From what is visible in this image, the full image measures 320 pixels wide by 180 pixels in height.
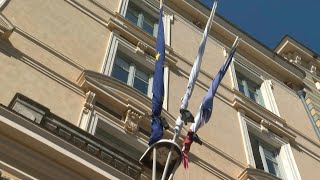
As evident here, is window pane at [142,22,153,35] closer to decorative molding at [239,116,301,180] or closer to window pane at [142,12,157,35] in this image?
window pane at [142,12,157,35]

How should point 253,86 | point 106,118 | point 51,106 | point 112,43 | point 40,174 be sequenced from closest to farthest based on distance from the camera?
point 40,174, point 51,106, point 106,118, point 112,43, point 253,86

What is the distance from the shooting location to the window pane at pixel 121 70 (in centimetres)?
1442

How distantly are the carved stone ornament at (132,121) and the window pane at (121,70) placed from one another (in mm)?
1850

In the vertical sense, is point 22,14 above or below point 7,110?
above

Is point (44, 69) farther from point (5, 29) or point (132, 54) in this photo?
point (132, 54)

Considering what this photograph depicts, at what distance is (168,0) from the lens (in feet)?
66.6

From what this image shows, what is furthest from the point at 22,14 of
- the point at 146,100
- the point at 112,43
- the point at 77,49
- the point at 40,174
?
the point at 40,174

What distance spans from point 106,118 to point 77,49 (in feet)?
7.54

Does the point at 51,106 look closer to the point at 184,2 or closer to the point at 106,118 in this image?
the point at 106,118

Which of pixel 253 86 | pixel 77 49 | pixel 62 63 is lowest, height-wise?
pixel 62 63

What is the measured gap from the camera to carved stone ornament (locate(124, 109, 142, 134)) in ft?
40.3

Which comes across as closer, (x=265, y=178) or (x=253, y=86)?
(x=265, y=178)

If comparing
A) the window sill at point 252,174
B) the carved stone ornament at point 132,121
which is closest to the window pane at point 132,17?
the carved stone ornament at point 132,121

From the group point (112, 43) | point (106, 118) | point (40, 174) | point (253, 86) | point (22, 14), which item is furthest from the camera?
point (253, 86)
